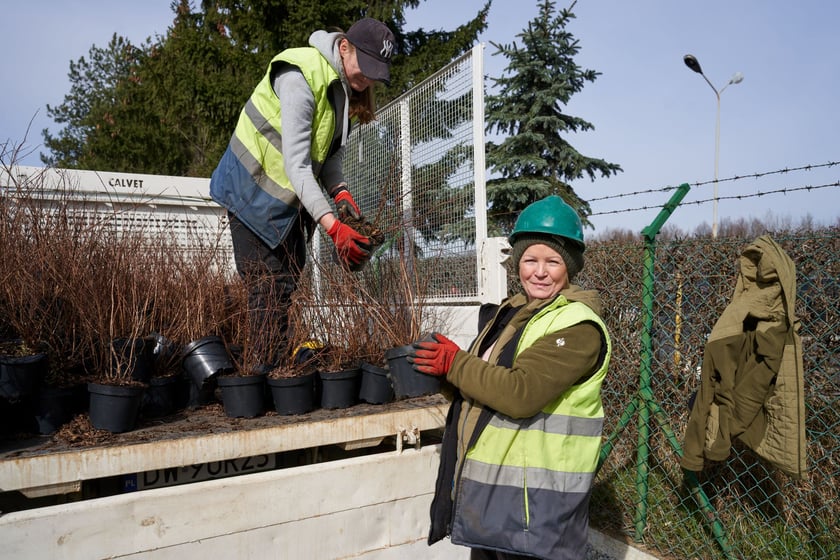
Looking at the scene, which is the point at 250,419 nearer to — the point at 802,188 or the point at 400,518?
the point at 400,518

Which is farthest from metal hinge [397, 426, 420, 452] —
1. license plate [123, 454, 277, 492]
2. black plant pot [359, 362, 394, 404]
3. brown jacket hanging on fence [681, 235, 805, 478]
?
brown jacket hanging on fence [681, 235, 805, 478]

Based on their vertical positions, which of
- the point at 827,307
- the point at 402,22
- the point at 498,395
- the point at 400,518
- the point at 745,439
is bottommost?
the point at 400,518

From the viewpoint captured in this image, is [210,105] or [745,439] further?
[210,105]

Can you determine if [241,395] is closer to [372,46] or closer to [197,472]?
[197,472]

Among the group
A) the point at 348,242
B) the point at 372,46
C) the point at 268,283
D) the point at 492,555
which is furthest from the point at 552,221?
the point at 268,283

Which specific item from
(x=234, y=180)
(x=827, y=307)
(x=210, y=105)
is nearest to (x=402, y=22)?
(x=210, y=105)

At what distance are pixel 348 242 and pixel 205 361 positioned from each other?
901mm

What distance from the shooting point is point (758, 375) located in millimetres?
2496

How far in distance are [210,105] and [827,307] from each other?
29.7ft

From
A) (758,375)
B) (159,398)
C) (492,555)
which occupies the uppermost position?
(758,375)

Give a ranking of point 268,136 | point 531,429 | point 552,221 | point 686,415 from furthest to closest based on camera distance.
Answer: point 686,415, point 268,136, point 552,221, point 531,429

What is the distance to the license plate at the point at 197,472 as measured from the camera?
7.86 feet

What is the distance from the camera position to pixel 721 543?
304cm

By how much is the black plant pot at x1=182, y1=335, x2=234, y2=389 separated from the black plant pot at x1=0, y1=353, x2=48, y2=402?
26.4 inches
